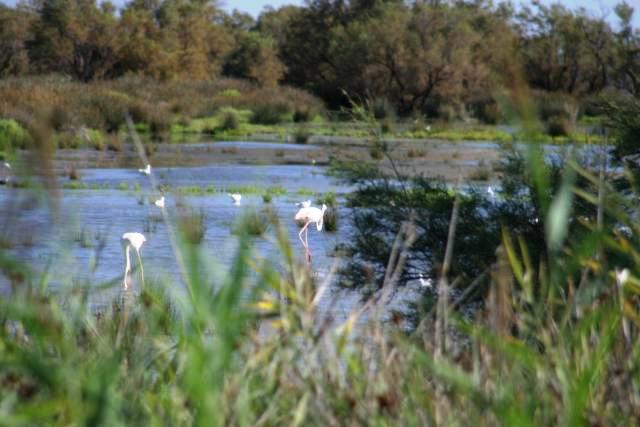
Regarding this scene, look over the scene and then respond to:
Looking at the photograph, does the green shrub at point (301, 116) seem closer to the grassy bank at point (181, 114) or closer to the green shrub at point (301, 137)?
the grassy bank at point (181, 114)

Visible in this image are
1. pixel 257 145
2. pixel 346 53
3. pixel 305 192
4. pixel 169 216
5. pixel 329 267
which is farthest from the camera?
pixel 346 53

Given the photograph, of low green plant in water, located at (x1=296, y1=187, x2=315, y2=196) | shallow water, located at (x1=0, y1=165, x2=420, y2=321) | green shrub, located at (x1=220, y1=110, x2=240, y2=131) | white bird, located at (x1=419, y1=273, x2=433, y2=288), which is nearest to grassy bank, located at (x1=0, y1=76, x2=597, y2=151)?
green shrub, located at (x1=220, y1=110, x2=240, y2=131)

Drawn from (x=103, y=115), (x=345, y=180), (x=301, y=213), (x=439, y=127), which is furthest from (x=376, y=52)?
(x=345, y=180)

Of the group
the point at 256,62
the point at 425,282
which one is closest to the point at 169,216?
the point at 425,282

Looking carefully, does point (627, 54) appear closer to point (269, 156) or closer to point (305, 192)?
point (305, 192)

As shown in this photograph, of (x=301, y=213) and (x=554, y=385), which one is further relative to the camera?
(x=301, y=213)

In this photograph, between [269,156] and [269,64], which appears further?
[269,64]

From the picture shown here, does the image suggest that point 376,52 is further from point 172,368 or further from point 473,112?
point 172,368

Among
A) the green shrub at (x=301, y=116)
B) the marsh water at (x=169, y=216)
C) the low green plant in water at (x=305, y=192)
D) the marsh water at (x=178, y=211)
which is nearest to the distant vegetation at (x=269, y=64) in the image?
the green shrub at (x=301, y=116)

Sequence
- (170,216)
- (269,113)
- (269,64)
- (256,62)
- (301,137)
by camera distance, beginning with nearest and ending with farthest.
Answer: (170,216) → (301,137) → (269,113) → (269,64) → (256,62)

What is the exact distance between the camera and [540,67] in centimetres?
3984

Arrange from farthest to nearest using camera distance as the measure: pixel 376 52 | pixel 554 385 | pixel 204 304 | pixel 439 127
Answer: pixel 376 52 < pixel 439 127 < pixel 554 385 < pixel 204 304

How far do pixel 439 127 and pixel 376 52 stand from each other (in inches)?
519

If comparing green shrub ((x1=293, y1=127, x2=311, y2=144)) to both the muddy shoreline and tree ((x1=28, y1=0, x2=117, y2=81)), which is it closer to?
the muddy shoreline
